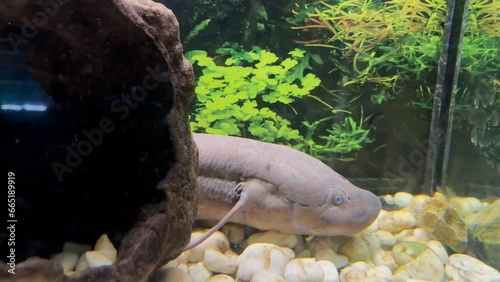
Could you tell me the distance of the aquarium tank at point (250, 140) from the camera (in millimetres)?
2070

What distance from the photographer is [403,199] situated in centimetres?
452

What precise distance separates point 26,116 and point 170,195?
948mm

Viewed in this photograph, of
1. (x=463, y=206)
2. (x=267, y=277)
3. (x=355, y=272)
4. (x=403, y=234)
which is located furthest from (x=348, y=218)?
(x=463, y=206)

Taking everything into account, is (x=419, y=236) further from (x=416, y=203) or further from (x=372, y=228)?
(x=416, y=203)

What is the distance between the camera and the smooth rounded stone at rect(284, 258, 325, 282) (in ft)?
8.70

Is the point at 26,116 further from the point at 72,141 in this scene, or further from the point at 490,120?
the point at 490,120

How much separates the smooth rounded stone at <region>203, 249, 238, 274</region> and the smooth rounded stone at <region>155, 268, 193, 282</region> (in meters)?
0.30

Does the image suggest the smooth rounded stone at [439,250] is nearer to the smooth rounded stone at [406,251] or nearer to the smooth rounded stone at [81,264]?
the smooth rounded stone at [406,251]

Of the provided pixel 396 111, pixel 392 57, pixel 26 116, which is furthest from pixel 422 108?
pixel 26 116

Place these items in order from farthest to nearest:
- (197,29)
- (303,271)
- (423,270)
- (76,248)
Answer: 1. (197,29)
2. (423,270)
3. (303,271)
4. (76,248)

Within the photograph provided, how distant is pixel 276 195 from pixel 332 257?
0.63 meters

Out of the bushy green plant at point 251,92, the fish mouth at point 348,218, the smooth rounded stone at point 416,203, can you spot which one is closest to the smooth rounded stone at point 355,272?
the fish mouth at point 348,218

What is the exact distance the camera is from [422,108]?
15.5 ft

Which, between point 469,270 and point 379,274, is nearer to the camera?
point 379,274
